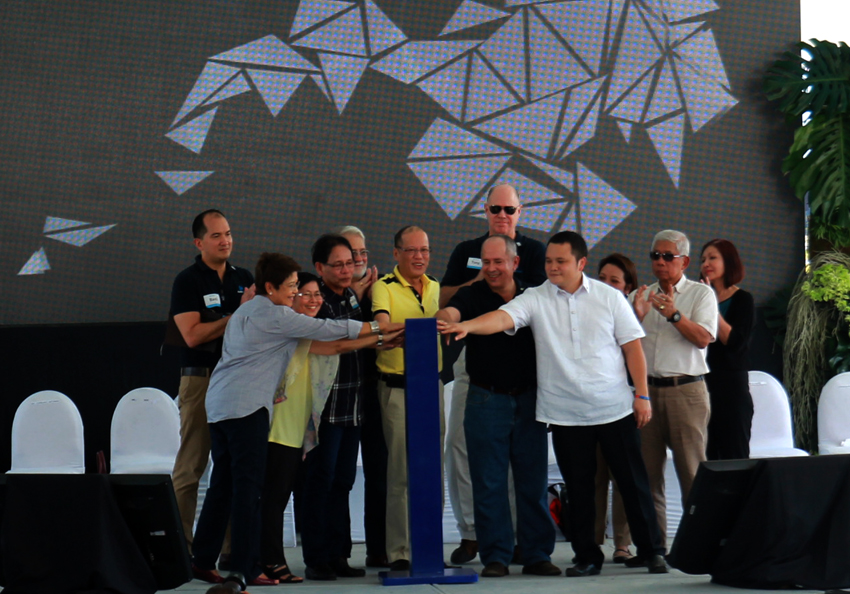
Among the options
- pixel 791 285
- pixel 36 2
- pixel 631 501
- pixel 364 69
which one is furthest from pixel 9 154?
pixel 791 285

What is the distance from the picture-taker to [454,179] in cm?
682

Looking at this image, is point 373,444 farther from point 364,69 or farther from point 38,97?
point 38,97

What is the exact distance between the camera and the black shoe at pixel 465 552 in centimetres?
469

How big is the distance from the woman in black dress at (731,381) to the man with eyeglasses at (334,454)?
173 centimetres

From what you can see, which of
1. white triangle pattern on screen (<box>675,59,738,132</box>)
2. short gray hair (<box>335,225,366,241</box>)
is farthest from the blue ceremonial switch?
white triangle pattern on screen (<box>675,59,738,132</box>)

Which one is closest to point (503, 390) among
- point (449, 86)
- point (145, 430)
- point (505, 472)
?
point (505, 472)

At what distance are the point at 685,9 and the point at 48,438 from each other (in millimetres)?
5180

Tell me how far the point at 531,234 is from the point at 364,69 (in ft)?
5.41

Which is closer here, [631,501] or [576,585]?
[576,585]

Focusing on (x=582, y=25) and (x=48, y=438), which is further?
(x=582, y=25)

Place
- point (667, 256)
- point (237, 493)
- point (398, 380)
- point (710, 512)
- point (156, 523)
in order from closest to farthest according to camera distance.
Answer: point (156, 523), point (710, 512), point (237, 493), point (398, 380), point (667, 256)

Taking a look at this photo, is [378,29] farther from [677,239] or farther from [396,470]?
[396,470]

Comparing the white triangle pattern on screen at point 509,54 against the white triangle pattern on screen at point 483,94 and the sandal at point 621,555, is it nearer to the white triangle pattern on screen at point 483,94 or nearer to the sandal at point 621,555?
the white triangle pattern on screen at point 483,94

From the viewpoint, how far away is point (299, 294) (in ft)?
13.6
